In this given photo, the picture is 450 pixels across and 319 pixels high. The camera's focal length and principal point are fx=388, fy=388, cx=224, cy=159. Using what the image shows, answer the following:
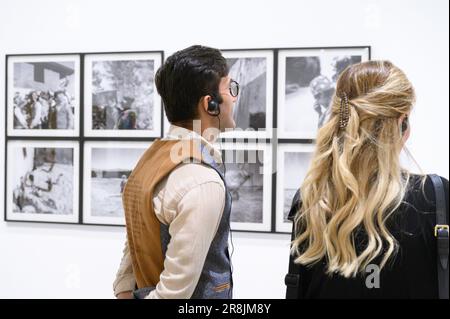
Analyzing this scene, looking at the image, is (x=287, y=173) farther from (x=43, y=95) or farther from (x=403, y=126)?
(x=43, y=95)

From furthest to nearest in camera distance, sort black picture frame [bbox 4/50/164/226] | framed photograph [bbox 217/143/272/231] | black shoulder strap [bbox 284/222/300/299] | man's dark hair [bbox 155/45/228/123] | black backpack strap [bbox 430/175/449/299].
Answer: black picture frame [bbox 4/50/164/226] < framed photograph [bbox 217/143/272/231] < man's dark hair [bbox 155/45/228/123] < black shoulder strap [bbox 284/222/300/299] < black backpack strap [bbox 430/175/449/299]

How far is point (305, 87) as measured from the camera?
1.89 m

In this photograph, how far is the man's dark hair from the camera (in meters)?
1.05

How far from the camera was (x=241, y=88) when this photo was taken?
1.93m

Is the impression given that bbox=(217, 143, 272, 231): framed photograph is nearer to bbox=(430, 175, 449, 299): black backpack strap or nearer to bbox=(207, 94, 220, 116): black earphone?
bbox=(207, 94, 220, 116): black earphone

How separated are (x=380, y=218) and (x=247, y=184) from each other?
1108 millimetres

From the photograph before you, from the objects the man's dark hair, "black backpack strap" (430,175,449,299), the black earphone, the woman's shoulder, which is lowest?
"black backpack strap" (430,175,449,299)

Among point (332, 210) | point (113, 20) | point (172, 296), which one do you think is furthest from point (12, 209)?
point (332, 210)

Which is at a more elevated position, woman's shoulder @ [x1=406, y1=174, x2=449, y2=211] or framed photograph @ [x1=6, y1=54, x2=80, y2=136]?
framed photograph @ [x1=6, y1=54, x2=80, y2=136]

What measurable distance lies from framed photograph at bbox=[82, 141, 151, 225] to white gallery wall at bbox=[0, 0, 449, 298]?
0.09 m

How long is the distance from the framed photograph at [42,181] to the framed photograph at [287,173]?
1.08 m

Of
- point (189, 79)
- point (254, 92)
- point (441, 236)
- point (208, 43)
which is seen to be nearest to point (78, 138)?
point (208, 43)

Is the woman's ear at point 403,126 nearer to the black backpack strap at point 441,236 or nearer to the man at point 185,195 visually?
the black backpack strap at point 441,236

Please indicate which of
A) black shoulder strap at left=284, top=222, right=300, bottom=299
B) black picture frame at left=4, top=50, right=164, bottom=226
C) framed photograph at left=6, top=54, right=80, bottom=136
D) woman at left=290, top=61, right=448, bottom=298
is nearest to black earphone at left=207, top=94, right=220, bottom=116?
woman at left=290, top=61, right=448, bottom=298
